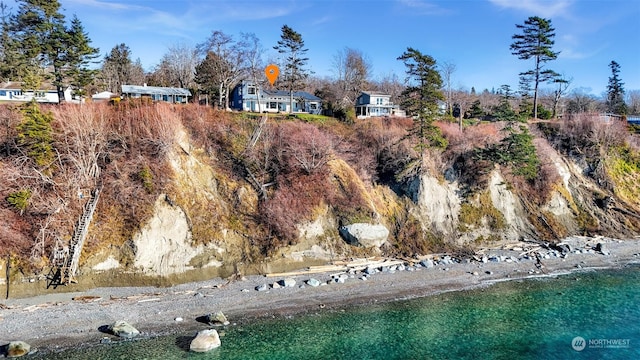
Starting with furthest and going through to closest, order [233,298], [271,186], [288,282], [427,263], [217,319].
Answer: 1. [271,186]
2. [427,263]
3. [288,282]
4. [233,298]
5. [217,319]

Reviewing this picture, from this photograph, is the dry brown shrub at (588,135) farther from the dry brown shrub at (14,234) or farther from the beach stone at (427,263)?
the dry brown shrub at (14,234)

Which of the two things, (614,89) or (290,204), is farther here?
(614,89)

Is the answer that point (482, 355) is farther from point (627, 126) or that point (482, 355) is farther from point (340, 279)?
point (627, 126)

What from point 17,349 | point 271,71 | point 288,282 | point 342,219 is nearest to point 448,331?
point 288,282

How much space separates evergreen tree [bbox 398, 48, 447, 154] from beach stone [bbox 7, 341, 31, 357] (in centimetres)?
2673

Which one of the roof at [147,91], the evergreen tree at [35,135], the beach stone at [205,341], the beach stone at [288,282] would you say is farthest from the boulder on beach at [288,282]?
the roof at [147,91]

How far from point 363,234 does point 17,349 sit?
19.4 metres

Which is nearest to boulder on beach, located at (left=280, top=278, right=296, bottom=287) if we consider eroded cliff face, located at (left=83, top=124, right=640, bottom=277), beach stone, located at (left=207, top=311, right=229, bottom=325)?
eroded cliff face, located at (left=83, top=124, right=640, bottom=277)

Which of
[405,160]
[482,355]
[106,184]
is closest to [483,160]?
[405,160]

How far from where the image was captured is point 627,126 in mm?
44625

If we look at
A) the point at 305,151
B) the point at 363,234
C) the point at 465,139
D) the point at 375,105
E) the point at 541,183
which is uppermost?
the point at 375,105

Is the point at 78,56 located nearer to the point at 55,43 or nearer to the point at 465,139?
the point at 55,43

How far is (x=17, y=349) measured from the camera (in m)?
15.1

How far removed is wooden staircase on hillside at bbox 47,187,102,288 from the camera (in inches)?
Result: 807
